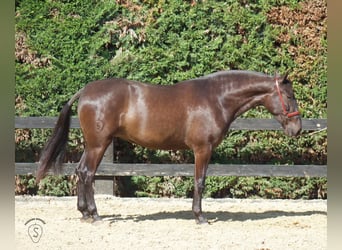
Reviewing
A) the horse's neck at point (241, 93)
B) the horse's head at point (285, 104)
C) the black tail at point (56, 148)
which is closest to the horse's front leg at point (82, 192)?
the black tail at point (56, 148)

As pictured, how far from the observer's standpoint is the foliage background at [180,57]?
7.10 m

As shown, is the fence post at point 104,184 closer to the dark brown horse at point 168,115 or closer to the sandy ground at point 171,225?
the sandy ground at point 171,225

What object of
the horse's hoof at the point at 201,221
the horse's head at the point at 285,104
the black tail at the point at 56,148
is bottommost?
the horse's hoof at the point at 201,221

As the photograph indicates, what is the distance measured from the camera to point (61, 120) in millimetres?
5391

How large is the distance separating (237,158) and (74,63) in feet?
9.18

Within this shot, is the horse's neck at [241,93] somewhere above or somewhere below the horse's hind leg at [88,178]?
above

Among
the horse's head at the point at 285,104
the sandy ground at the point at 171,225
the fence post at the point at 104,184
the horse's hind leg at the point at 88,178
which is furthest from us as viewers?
the fence post at the point at 104,184

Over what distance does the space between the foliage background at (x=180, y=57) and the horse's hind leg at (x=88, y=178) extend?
201 centimetres

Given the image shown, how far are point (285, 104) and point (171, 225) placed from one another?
1799 millimetres

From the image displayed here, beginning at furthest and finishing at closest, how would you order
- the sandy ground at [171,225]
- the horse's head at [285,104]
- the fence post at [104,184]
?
1. the fence post at [104,184]
2. the horse's head at [285,104]
3. the sandy ground at [171,225]

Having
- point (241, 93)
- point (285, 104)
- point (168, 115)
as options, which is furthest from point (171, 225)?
point (285, 104)

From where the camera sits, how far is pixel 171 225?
520cm

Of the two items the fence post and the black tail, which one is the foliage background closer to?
the fence post

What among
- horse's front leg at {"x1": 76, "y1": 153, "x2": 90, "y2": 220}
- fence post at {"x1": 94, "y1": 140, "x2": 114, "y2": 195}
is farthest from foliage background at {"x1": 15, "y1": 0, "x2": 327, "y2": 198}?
horse's front leg at {"x1": 76, "y1": 153, "x2": 90, "y2": 220}
